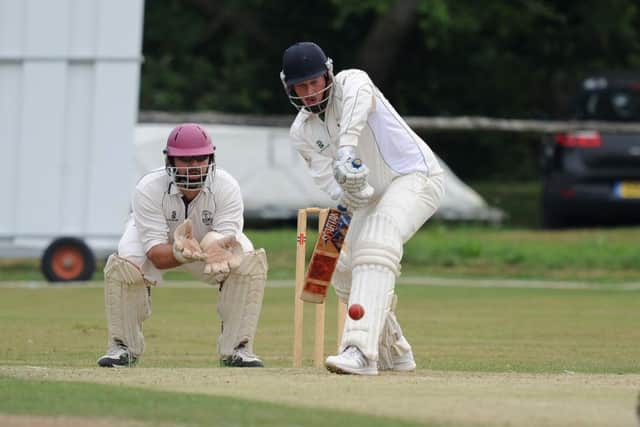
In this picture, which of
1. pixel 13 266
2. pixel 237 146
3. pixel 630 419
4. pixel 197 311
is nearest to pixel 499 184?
pixel 237 146

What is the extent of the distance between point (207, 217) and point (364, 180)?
1368mm

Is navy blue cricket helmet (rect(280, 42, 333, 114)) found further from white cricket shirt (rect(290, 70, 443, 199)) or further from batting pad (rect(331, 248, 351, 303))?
batting pad (rect(331, 248, 351, 303))

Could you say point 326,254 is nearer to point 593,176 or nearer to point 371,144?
point 371,144

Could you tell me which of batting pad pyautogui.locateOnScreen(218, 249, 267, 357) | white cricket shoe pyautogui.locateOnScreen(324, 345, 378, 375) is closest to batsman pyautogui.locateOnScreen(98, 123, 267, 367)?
batting pad pyautogui.locateOnScreen(218, 249, 267, 357)

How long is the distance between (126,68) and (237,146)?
15.4 feet

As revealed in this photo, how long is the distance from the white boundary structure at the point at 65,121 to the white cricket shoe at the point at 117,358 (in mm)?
7001

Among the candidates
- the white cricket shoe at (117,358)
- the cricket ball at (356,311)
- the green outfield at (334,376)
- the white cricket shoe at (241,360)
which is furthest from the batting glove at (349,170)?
the white cricket shoe at (117,358)

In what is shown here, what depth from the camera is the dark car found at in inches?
733

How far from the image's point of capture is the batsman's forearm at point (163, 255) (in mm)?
8078

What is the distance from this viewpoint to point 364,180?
23.5 ft

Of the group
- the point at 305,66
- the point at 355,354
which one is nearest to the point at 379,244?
the point at 355,354

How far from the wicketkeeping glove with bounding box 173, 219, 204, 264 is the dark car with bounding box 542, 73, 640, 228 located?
36.7 feet

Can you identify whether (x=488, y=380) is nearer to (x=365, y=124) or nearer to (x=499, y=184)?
(x=365, y=124)

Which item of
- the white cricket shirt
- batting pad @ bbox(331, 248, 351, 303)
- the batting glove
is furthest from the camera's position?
batting pad @ bbox(331, 248, 351, 303)
